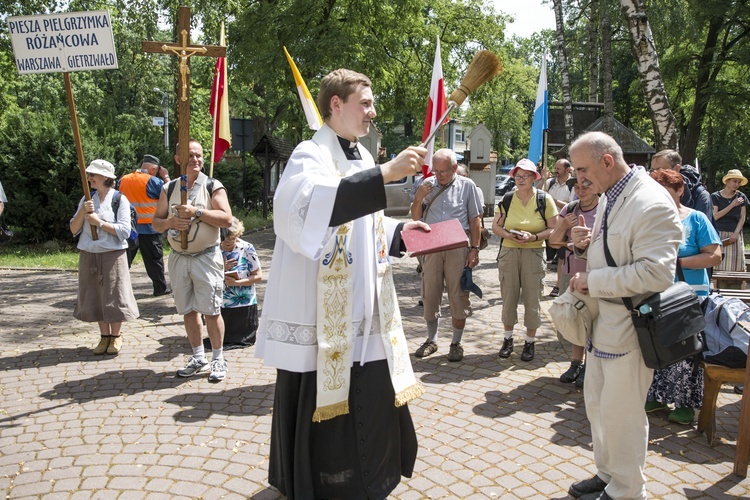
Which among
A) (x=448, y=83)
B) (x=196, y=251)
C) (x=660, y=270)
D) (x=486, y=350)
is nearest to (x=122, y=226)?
(x=196, y=251)

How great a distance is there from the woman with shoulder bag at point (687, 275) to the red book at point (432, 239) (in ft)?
6.04

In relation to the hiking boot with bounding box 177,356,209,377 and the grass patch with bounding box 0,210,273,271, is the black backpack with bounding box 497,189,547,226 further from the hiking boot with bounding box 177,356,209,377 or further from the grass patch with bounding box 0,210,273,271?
the grass patch with bounding box 0,210,273,271

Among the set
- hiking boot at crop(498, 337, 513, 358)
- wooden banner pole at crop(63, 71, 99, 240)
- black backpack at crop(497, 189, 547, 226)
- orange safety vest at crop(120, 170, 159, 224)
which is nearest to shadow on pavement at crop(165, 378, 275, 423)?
wooden banner pole at crop(63, 71, 99, 240)

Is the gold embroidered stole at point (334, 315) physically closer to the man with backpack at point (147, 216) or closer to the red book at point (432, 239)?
the red book at point (432, 239)

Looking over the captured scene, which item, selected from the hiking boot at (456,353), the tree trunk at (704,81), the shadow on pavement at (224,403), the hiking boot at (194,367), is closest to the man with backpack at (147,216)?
the hiking boot at (194,367)

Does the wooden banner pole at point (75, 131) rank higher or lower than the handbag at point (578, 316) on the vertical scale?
higher

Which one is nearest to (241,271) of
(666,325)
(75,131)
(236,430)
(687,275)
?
(75,131)

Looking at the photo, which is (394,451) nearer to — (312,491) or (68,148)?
(312,491)

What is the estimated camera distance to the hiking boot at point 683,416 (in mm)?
4633

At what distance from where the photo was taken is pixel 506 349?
638 cm

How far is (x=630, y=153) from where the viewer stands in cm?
1577

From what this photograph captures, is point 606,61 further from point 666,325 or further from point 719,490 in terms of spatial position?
point 666,325

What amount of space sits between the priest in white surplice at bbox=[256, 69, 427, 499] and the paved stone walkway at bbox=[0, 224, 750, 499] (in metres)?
0.59

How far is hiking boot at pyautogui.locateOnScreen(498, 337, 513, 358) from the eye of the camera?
20.9ft
